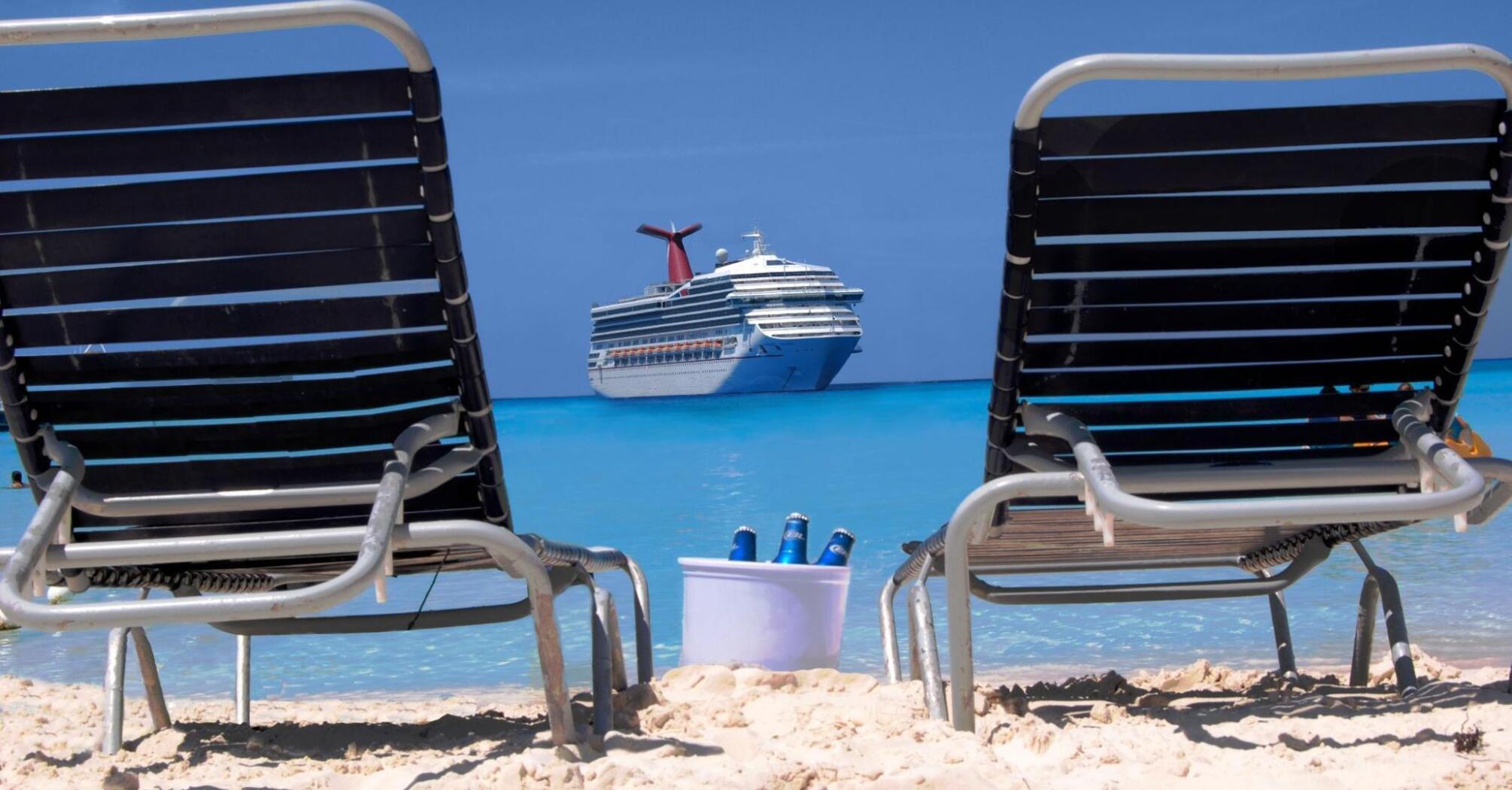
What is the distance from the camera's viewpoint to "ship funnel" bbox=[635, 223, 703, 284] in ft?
206

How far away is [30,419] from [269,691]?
126 inches

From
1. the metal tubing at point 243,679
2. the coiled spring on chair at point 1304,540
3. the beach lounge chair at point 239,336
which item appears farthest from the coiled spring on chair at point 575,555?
the coiled spring on chair at point 1304,540

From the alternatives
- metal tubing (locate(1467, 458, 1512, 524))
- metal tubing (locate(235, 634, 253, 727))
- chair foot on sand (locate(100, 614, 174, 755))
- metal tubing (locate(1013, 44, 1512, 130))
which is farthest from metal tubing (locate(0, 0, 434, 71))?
metal tubing (locate(1467, 458, 1512, 524))

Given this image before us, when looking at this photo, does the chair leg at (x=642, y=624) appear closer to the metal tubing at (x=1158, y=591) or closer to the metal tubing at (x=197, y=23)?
the metal tubing at (x=1158, y=591)

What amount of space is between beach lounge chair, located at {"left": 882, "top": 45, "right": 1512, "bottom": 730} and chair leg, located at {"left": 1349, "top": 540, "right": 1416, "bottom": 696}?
1.28 ft

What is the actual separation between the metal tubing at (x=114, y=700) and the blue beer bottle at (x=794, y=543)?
1.57 m

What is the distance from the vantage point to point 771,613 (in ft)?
10.7

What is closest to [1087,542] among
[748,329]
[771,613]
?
[771,613]

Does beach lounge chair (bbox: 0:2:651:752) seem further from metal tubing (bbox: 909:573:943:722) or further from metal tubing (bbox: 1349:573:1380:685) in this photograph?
metal tubing (bbox: 1349:573:1380:685)

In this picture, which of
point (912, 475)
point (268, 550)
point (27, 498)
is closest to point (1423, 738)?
point (268, 550)

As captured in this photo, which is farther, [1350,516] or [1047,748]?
[1047,748]

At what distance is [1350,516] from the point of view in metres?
1.84

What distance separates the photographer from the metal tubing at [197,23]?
1795 millimetres

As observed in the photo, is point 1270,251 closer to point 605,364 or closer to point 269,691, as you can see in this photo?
point 269,691
